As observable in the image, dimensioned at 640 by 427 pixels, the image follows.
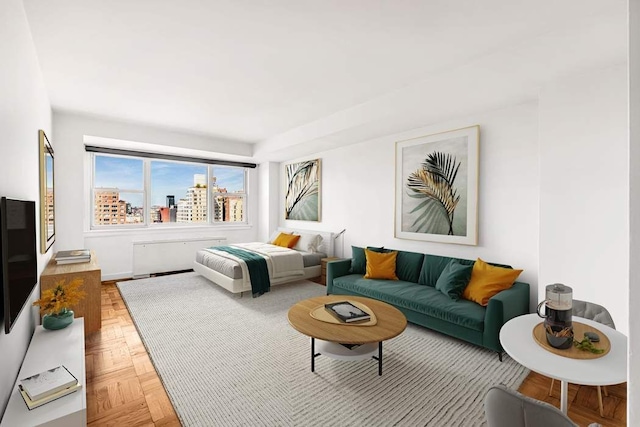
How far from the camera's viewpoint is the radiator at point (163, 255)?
5.57 meters

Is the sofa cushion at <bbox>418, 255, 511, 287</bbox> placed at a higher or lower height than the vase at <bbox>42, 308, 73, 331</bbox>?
higher

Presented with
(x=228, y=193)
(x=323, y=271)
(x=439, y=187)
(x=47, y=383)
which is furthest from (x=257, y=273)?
(x=228, y=193)

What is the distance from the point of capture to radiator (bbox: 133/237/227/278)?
18.3 ft

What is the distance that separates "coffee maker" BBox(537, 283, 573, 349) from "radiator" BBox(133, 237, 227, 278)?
5.89 metres

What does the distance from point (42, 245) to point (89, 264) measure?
0.72 m

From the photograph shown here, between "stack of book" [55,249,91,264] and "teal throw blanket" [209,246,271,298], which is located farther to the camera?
A: "teal throw blanket" [209,246,271,298]

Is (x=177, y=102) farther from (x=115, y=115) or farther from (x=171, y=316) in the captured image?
(x=171, y=316)

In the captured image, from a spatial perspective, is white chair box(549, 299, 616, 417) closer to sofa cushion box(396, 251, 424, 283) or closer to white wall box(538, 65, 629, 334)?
white wall box(538, 65, 629, 334)

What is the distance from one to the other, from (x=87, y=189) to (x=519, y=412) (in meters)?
6.46

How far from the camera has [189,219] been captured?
648 centimetres

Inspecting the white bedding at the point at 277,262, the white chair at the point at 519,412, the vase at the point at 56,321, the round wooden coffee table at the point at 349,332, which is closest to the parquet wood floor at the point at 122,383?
the vase at the point at 56,321

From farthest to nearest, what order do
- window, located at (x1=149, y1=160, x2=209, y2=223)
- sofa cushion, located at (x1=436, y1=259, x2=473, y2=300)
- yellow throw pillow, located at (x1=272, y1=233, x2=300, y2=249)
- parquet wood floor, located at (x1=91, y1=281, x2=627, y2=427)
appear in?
window, located at (x1=149, y1=160, x2=209, y2=223)
yellow throw pillow, located at (x1=272, y1=233, x2=300, y2=249)
sofa cushion, located at (x1=436, y1=259, x2=473, y2=300)
parquet wood floor, located at (x1=91, y1=281, x2=627, y2=427)

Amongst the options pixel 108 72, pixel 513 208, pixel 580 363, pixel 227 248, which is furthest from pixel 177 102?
pixel 580 363

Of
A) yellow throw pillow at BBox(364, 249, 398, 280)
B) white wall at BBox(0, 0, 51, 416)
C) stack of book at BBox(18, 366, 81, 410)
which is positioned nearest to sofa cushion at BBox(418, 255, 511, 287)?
yellow throw pillow at BBox(364, 249, 398, 280)
